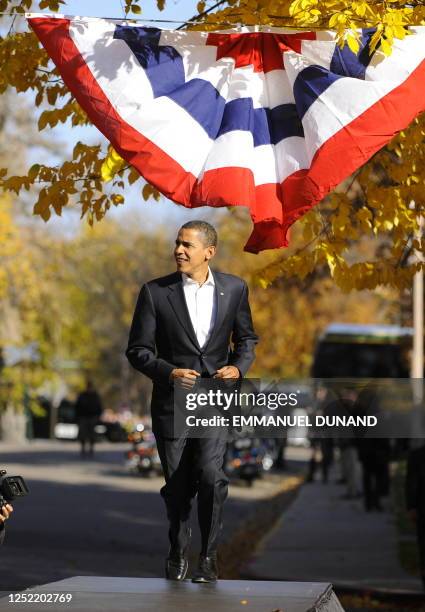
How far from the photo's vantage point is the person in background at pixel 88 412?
129 feet

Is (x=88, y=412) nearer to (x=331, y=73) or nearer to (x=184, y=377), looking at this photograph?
(x=331, y=73)

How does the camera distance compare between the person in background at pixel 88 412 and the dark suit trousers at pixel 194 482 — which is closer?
the dark suit trousers at pixel 194 482

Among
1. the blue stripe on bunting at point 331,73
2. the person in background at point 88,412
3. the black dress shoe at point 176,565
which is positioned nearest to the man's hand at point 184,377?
the black dress shoe at point 176,565

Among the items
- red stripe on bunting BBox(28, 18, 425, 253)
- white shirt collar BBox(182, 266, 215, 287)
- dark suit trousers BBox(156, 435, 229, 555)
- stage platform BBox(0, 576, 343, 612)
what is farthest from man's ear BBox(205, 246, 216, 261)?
stage platform BBox(0, 576, 343, 612)

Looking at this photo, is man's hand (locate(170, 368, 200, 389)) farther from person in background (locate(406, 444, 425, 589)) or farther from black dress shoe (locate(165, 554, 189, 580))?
person in background (locate(406, 444, 425, 589))

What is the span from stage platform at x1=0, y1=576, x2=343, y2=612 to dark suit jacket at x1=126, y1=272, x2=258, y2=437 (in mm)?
931

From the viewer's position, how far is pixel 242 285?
8727mm

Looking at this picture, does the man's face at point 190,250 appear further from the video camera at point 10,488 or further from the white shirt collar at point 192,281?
the video camera at point 10,488

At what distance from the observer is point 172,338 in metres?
8.52

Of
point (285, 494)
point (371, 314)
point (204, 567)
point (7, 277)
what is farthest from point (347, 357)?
point (204, 567)

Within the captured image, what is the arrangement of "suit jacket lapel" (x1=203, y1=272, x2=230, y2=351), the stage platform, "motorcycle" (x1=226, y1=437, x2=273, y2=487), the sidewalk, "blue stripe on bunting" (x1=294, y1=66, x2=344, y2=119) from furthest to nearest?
"motorcycle" (x1=226, y1=437, x2=273, y2=487) → the sidewalk → "blue stripe on bunting" (x1=294, y1=66, x2=344, y2=119) → "suit jacket lapel" (x1=203, y1=272, x2=230, y2=351) → the stage platform

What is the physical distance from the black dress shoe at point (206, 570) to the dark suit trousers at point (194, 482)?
4 cm

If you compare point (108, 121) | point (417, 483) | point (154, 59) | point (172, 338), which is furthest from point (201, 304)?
point (417, 483)

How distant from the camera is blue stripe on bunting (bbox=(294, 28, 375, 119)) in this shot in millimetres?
9516
